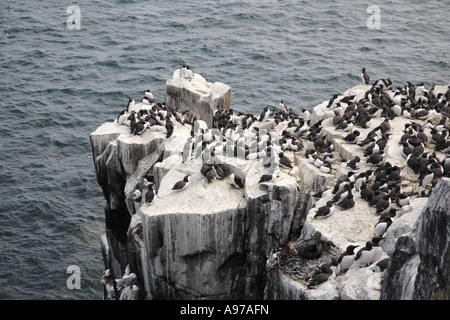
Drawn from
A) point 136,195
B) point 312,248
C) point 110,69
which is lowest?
point 136,195

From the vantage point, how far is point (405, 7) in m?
51.6

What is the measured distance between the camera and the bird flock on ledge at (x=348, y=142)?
1930 cm

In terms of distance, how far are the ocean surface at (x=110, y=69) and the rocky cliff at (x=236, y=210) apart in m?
4.03

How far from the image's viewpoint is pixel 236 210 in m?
19.3

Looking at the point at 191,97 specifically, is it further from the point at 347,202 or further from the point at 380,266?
the point at 380,266

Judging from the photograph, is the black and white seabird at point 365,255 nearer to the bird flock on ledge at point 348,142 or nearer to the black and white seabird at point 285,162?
the bird flock on ledge at point 348,142

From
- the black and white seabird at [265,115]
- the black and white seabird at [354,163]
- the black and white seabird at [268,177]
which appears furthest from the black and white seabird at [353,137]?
the black and white seabird at [265,115]

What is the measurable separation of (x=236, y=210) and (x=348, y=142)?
6.13 meters

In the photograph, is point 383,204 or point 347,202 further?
point 347,202

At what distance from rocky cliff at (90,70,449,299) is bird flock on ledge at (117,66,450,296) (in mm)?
79

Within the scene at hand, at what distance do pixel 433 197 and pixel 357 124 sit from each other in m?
12.8

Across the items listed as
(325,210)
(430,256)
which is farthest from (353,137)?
(430,256)

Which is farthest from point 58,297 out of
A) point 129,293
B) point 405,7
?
point 405,7

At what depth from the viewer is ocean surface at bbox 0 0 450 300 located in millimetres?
27781
